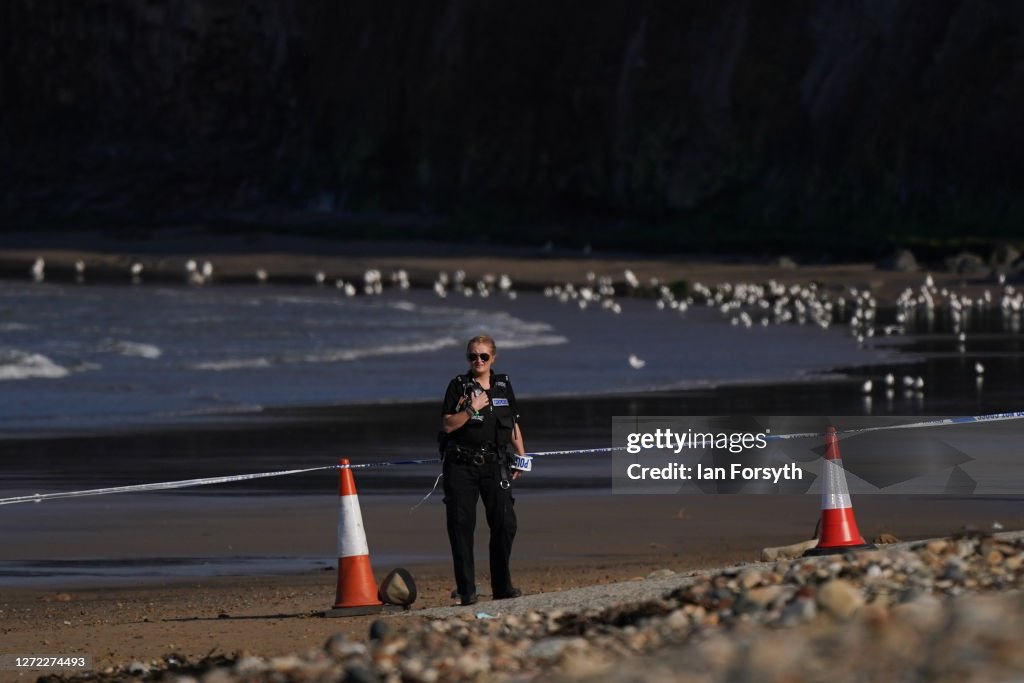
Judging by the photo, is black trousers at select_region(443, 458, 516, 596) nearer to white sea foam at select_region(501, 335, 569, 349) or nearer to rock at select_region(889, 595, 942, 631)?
rock at select_region(889, 595, 942, 631)

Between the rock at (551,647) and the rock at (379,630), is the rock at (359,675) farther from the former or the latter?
the rock at (379,630)

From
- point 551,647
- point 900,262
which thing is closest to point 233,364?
point 551,647

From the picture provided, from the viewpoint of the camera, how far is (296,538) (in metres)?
12.2

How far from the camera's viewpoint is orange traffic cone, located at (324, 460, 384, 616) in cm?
961

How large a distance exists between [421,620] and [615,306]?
28.3 metres

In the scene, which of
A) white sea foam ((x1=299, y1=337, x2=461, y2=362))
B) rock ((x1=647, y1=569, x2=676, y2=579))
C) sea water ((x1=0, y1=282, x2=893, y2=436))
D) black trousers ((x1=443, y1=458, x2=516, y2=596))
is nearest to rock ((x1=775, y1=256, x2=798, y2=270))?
sea water ((x1=0, y1=282, x2=893, y2=436))

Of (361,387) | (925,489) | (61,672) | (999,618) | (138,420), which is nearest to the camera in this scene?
(999,618)

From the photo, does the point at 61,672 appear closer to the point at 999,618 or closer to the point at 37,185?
the point at 999,618

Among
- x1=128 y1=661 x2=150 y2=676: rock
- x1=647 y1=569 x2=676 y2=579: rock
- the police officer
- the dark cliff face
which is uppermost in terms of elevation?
the dark cliff face

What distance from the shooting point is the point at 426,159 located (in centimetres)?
7644

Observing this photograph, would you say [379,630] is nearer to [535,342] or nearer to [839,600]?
[839,600]

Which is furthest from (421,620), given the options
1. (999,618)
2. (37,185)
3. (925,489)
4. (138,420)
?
(37,185)

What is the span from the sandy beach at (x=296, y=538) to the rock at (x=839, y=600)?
7.43 ft

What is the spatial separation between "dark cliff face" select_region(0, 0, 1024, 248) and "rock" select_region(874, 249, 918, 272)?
608cm
